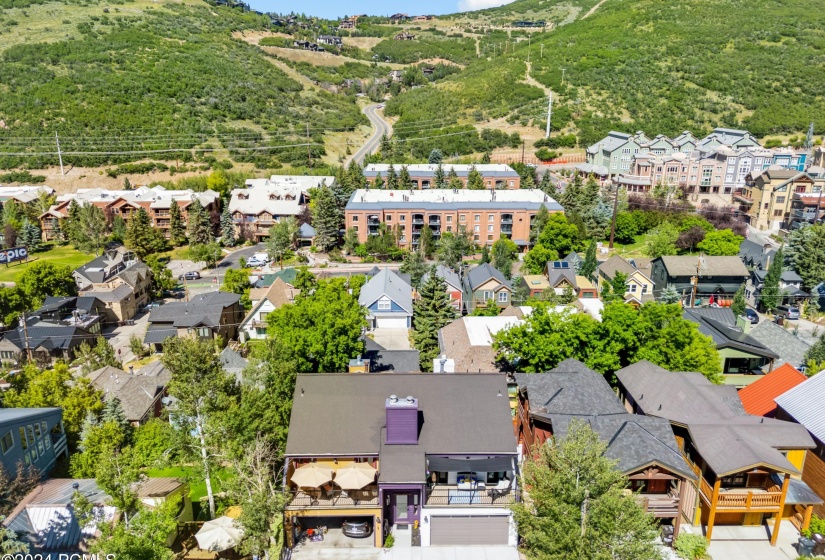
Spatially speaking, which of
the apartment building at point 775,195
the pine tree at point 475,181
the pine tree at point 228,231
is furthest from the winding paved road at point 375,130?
the apartment building at point 775,195

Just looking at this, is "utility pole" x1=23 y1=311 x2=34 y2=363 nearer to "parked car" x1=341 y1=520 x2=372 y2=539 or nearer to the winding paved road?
"parked car" x1=341 y1=520 x2=372 y2=539

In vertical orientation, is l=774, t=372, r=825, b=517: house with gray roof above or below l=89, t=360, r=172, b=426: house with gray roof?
above

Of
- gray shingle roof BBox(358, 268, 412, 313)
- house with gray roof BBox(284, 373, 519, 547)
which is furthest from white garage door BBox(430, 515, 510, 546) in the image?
gray shingle roof BBox(358, 268, 412, 313)

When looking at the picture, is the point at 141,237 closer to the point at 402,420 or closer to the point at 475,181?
the point at 475,181

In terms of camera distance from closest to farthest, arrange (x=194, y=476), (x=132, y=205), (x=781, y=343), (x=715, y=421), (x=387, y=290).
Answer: (x=715, y=421) < (x=194, y=476) < (x=781, y=343) < (x=387, y=290) < (x=132, y=205)

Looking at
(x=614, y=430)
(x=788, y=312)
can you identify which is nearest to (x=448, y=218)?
(x=788, y=312)

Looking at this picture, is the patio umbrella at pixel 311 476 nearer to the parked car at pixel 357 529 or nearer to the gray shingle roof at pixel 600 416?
the parked car at pixel 357 529
